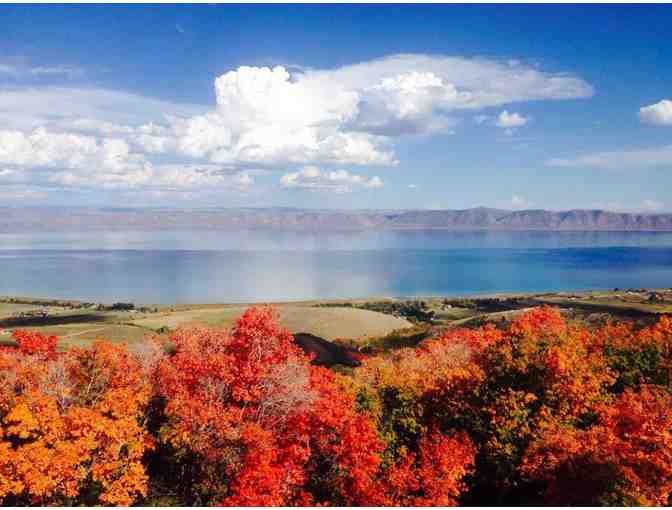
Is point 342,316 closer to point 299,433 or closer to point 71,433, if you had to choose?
point 299,433

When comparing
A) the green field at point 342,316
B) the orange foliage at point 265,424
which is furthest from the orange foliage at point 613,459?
the green field at point 342,316

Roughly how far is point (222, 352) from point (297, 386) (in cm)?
454

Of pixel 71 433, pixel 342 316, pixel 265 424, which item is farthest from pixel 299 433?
pixel 342 316

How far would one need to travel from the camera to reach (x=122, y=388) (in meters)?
27.3

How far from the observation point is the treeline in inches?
904

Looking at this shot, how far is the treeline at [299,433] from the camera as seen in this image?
22969 mm

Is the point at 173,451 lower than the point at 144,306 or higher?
higher

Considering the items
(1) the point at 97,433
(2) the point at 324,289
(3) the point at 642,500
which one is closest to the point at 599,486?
(3) the point at 642,500

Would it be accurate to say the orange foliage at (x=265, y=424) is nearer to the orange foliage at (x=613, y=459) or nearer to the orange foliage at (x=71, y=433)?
the orange foliage at (x=71, y=433)

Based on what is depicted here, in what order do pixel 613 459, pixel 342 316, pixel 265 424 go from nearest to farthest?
pixel 613 459, pixel 265 424, pixel 342 316

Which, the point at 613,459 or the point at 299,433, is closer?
the point at 613,459

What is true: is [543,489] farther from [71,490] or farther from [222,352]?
[71,490]

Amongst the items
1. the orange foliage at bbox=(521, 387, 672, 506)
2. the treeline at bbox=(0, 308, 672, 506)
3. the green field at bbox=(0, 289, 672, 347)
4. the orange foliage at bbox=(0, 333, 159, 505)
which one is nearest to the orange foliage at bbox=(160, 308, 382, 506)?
the treeline at bbox=(0, 308, 672, 506)

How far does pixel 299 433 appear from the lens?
26.1 m
